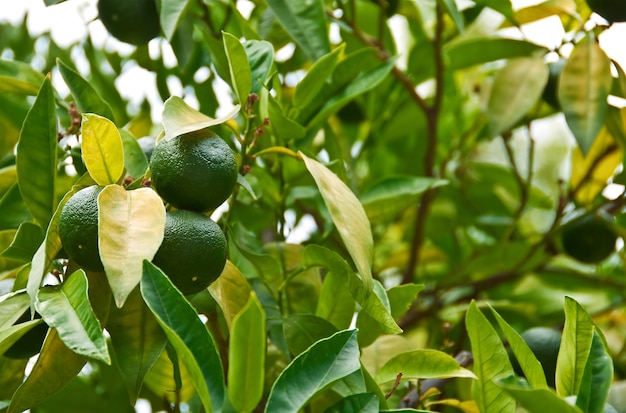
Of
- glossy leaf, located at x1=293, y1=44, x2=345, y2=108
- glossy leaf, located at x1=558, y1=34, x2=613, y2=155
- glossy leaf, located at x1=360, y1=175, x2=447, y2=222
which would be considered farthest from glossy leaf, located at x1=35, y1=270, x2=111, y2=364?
glossy leaf, located at x1=558, y1=34, x2=613, y2=155

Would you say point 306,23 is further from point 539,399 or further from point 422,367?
point 539,399

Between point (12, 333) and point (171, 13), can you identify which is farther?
point (171, 13)

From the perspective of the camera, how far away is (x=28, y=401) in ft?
2.24

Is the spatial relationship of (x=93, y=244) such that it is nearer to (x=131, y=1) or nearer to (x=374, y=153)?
(x=131, y=1)

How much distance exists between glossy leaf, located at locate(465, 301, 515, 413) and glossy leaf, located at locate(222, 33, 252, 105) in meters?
0.28

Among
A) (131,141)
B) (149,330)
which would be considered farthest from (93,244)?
(131,141)

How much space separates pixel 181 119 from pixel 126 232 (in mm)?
125

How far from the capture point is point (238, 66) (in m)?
0.77

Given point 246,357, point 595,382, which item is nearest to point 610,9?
point 595,382

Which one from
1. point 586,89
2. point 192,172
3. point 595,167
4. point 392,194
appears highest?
point 192,172

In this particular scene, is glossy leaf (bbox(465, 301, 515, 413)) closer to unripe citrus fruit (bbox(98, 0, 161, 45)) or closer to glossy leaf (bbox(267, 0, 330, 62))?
glossy leaf (bbox(267, 0, 330, 62))

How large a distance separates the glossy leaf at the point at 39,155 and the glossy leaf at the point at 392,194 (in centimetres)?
40

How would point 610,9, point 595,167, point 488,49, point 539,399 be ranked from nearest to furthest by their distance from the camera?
point 539,399, point 610,9, point 488,49, point 595,167

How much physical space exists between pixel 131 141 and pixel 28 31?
858mm
